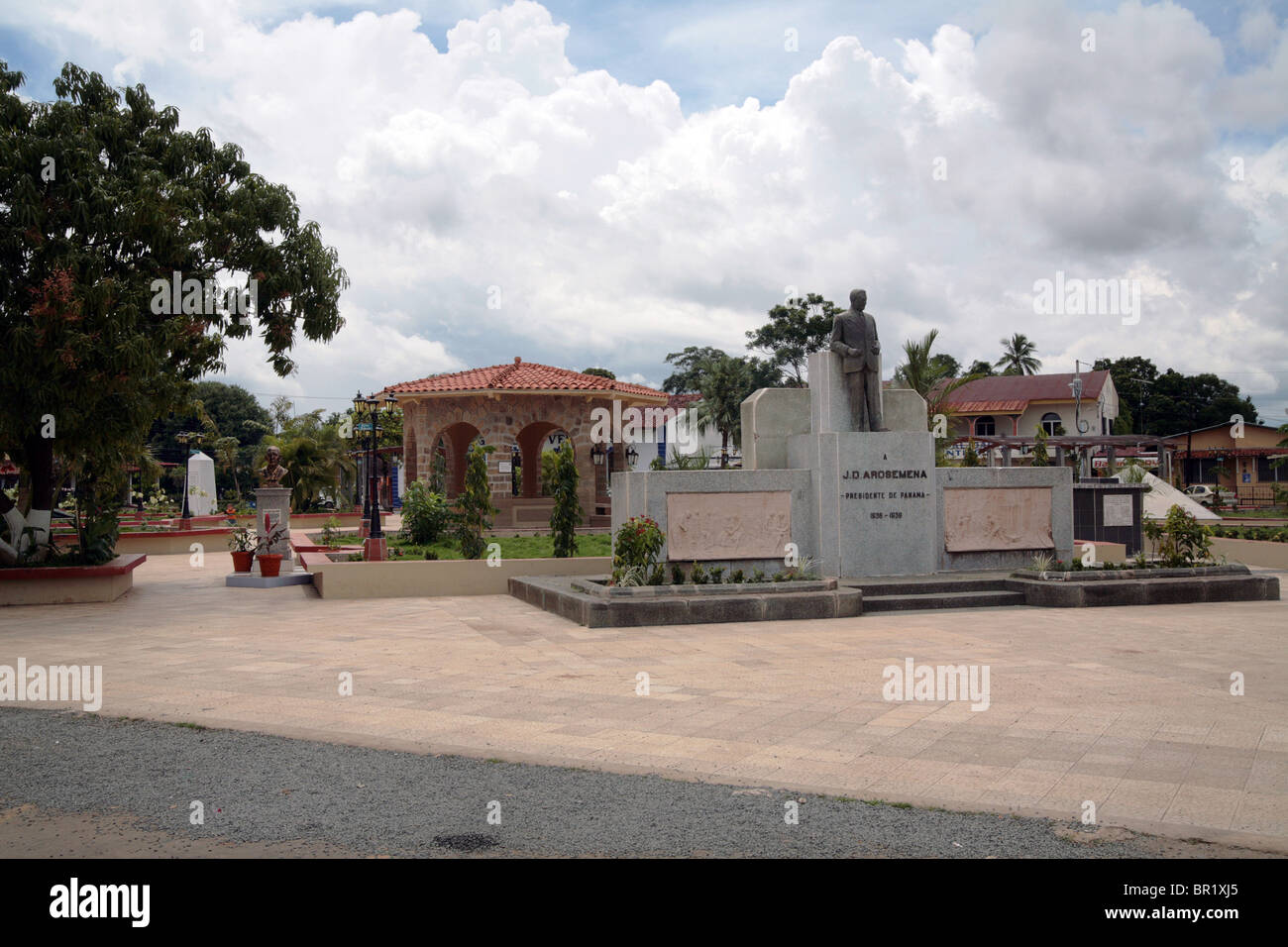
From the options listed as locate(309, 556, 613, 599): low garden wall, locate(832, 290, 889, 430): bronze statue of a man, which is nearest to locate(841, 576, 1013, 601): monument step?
locate(832, 290, 889, 430): bronze statue of a man

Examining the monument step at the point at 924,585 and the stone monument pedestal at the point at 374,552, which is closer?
the monument step at the point at 924,585

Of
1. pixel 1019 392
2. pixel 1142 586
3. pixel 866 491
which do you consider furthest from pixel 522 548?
pixel 1019 392

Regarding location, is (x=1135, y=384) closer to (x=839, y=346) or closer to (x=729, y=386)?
(x=729, y=386)

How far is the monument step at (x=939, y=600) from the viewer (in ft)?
42.3

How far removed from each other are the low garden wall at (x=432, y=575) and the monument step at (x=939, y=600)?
5.06m

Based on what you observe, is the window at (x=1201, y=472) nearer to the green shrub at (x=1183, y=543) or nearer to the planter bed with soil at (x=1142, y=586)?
the green shrub at (x=1183, y=543)

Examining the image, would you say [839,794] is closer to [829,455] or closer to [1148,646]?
[1148,646]

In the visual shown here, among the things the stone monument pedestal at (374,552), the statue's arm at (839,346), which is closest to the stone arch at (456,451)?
the stone monument pedestal at (374,552)

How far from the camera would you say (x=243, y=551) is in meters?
19.1

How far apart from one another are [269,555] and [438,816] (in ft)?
46.8

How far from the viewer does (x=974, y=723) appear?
673 cm

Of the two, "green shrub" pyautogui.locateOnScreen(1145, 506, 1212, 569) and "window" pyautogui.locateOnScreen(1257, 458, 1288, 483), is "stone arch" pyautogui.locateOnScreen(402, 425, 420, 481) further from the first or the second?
"window" pyautogui.locateOnScreen(1257, 458, 1288, 483)

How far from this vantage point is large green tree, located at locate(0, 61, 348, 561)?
1345 cm
